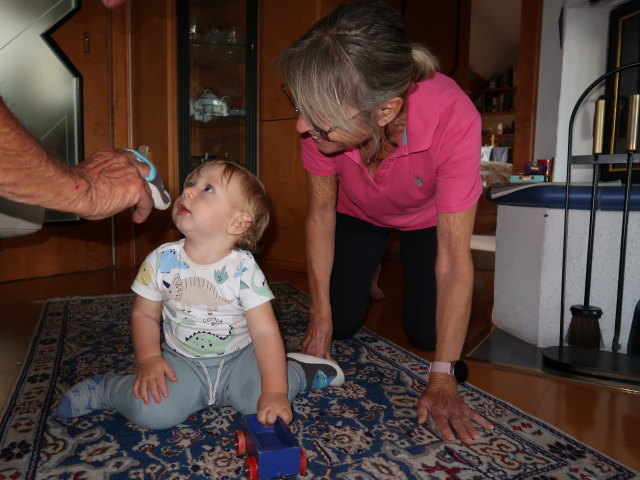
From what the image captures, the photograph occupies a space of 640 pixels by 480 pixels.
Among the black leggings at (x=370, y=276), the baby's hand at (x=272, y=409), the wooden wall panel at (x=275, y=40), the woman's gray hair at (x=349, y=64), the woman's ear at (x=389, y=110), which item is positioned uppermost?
the wooden wall panel at (x=275, y=40)

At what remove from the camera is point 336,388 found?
4.00ft

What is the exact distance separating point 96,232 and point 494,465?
2.42 m

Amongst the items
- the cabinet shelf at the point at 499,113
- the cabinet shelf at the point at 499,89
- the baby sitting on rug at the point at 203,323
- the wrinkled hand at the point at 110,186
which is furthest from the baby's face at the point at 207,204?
the cabinet shelf at the point at 499,89

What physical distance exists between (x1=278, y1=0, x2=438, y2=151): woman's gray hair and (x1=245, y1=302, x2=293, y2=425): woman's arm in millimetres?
385

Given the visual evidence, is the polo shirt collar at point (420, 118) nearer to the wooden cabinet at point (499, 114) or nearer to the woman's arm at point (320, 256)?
the woman's arm at point (320, 256)

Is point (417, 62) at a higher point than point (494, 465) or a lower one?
higher

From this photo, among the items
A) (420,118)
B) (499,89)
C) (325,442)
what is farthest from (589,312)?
(499,89)

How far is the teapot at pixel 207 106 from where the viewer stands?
2.74 m

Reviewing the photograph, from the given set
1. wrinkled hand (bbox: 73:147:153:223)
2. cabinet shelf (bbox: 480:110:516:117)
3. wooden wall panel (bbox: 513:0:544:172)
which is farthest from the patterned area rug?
cabinet shelf (bbox: 480:110:516:117)

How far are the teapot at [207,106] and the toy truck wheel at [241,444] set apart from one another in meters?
2.17

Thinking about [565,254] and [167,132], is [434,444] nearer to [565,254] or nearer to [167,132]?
[565,254]

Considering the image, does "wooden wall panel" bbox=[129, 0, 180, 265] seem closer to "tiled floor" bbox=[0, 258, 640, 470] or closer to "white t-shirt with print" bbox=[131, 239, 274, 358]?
"tiled floor" bbox=[0, 258, 640, 470]

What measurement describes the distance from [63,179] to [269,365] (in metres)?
0.48

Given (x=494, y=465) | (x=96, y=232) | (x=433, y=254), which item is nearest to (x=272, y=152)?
(x=96, y=232)
